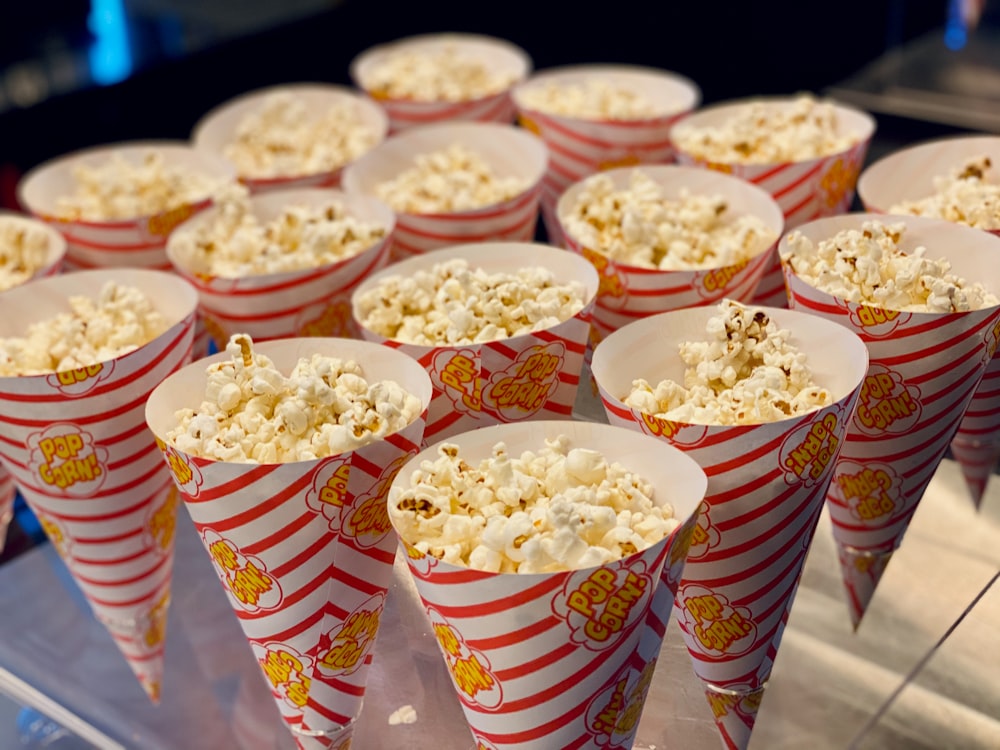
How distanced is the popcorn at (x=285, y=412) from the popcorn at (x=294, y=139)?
971 mm

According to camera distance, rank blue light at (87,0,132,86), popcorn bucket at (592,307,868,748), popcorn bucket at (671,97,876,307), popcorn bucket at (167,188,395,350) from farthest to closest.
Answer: blue light at (87,0,132,86), popcorn bucket at (671,97,876,307), popcorn bucket at (167,188,395,350), popcorn bucket at (592,307,868,748)

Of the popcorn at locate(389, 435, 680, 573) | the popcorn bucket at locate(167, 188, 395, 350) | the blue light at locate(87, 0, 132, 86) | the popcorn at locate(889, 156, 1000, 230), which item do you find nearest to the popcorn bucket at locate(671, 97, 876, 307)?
the popcorn at locate(889, 156, 1000, 230)

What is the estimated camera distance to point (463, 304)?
4.78ft

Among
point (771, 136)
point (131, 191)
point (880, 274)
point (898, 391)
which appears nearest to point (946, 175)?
point (771, 136)

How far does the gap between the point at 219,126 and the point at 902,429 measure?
1.79 m

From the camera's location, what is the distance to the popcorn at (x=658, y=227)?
1.61 m

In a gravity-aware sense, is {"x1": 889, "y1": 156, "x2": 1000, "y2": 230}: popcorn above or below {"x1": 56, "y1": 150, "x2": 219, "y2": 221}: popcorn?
above

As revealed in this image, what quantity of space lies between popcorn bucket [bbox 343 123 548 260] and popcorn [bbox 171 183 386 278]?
96 mm

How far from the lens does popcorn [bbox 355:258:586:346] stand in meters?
1.41

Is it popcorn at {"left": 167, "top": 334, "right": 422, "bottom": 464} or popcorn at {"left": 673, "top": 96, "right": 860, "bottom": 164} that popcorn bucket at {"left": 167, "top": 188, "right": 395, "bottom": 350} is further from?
popcorn at {"left": 673, "top": 96, "right": 860, "bottom": 164}

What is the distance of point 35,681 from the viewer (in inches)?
64.0

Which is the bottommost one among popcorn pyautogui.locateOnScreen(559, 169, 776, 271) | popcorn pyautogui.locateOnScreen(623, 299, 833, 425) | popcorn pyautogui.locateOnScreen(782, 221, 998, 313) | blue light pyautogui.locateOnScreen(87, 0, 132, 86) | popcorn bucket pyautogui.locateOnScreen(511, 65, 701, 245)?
blue light pyautogui.locateOnScreen(87, 0, 132, 86)

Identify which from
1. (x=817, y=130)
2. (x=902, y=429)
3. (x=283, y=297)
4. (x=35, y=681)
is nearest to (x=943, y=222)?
(x=902, y=429)

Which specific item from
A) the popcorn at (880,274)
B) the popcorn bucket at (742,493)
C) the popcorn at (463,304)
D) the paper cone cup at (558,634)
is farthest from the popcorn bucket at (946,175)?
the paper cone cup at (558,634)
